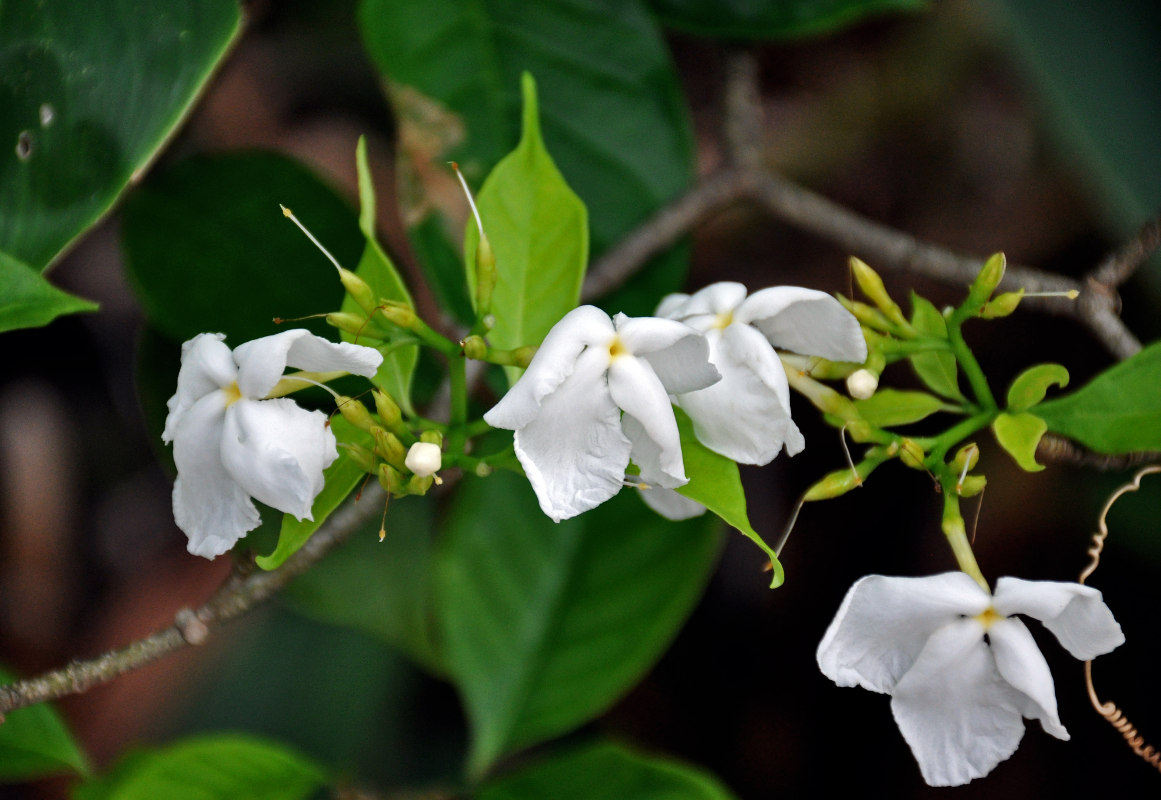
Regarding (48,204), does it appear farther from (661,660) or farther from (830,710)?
(830,710)

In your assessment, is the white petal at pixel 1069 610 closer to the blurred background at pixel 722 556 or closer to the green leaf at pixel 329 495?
the green leaf at pixel 329 495

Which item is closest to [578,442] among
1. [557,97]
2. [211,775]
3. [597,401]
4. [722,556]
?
[597,401]

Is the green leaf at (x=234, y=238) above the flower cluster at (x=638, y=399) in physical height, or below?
below

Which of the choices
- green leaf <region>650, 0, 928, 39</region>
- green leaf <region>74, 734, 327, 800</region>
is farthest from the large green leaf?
green leaf <region>74, 734, 327, 800</region>

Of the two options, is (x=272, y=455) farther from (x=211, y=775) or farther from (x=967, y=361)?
(x=211, y=775)

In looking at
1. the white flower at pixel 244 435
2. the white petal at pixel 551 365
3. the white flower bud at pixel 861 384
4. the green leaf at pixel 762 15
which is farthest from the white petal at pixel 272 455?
the green leaf at pixel 762 15

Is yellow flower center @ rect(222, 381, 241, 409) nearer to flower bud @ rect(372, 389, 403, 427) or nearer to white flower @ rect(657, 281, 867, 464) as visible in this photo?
flower bud @ rect(372, 389, 403, 427)
